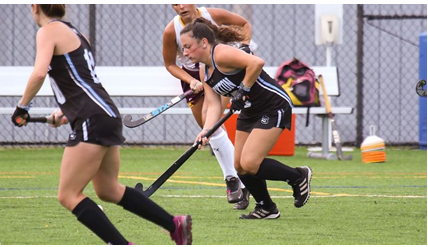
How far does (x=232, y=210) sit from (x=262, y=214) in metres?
0.41

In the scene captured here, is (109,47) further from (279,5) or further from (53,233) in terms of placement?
(53,233)

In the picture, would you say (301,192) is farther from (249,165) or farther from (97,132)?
(97,132)

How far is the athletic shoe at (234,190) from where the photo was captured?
19.5 feet

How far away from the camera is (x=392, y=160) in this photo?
32.1ft

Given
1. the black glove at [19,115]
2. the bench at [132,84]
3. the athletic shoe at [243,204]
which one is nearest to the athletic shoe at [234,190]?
the athletic shoe at [243,204]

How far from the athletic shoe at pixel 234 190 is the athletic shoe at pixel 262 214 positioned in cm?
42

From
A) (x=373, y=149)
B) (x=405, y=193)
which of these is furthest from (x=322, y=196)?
(x=373, y=149)

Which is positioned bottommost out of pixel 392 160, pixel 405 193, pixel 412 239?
pixel 392 160

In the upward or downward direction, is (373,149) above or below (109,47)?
below

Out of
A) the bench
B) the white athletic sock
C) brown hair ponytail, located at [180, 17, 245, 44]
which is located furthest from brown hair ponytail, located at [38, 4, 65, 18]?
the bench

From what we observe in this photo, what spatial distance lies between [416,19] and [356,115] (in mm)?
1346

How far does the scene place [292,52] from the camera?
36.5 feet

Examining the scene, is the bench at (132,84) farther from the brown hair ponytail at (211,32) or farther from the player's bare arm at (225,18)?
the brown hair ponytail at (211,32)

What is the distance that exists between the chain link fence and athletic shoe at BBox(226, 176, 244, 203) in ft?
15.7
